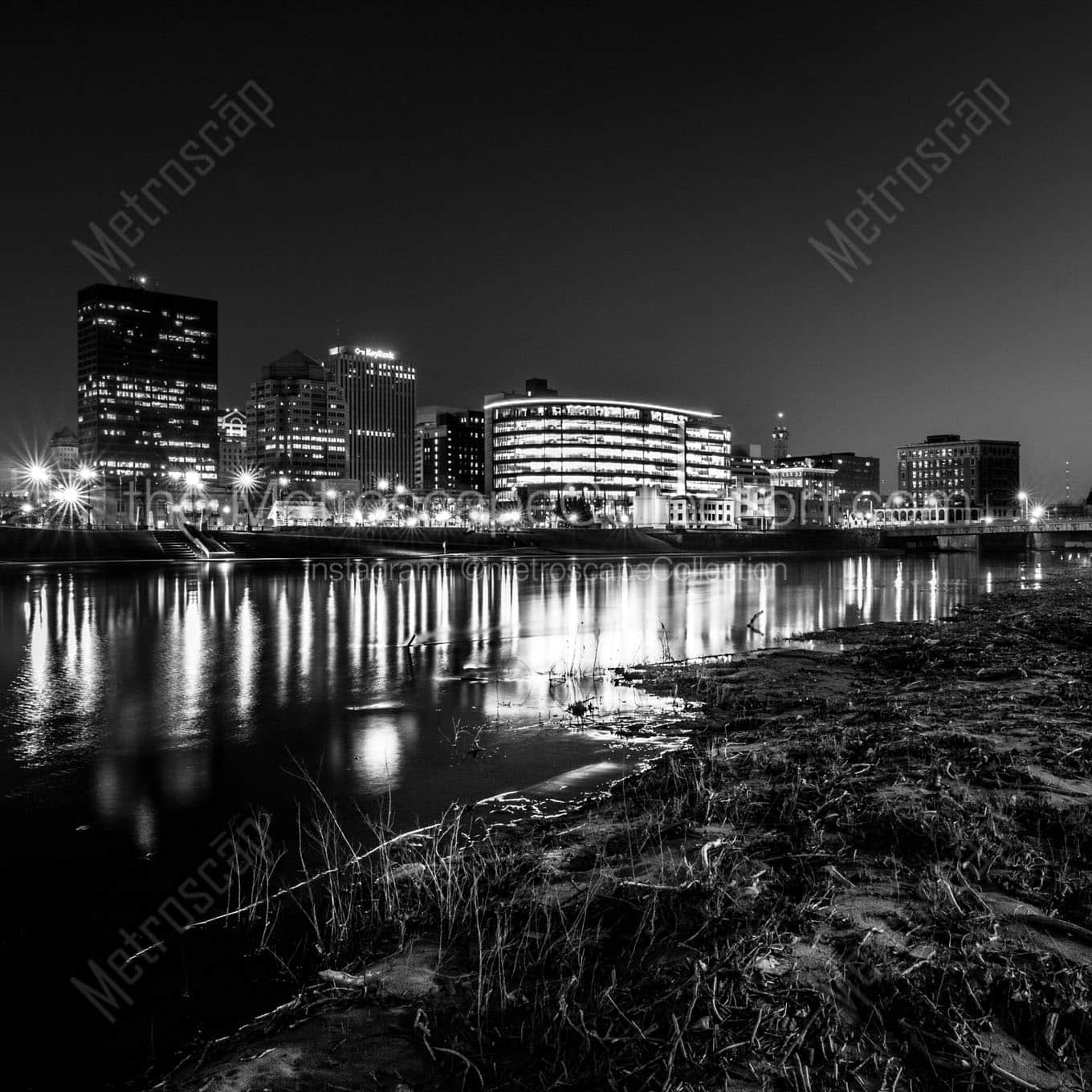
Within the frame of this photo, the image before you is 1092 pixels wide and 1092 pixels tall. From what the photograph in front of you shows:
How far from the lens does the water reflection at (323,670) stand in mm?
12906

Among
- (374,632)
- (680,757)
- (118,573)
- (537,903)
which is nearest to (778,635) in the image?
(374,632)

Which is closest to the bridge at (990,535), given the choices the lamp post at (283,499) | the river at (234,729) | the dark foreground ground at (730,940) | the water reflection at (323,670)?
the water reflection at (323,670)

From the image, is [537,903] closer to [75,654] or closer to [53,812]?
[53,812]

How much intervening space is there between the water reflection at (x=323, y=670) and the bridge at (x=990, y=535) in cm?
9262

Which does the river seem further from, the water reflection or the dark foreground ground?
the dark foreground ground

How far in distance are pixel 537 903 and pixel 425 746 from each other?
7278 millimetres

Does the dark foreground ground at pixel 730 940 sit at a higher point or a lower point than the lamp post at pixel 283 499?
lower

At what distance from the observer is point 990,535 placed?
141 meters

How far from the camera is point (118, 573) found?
60.3 meters

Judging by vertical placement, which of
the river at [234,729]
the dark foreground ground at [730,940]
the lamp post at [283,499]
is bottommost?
the river at [234,729]

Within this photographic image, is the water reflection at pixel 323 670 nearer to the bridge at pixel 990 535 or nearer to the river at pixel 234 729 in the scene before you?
the river at pixel 234 729

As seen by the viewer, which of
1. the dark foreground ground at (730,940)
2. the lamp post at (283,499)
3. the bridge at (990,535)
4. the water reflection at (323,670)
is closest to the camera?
the dark foreground ground at (730,940)

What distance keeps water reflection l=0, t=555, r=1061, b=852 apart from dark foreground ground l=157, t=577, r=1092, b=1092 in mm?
3364

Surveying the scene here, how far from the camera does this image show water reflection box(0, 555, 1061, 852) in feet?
42.3
